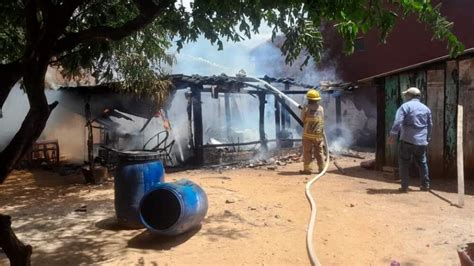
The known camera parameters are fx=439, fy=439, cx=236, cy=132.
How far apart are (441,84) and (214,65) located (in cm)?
1681

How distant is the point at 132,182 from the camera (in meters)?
6.19

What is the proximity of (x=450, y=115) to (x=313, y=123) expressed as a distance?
120 inches

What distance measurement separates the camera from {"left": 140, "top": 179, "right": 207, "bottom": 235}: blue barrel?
544 cm

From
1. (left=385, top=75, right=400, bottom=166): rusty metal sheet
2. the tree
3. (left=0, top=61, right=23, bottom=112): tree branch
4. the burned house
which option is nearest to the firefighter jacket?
(left=385, top=75, right=400, bottom=166): rusty metal sheet

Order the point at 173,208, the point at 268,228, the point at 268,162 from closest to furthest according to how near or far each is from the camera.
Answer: the point at 173,208, the point at 268,228, the point at 268,162

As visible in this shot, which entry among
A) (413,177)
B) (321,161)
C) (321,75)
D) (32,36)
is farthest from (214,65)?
(32,36)

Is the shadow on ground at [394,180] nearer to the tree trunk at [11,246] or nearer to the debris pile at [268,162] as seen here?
the debris pile at [268,162]

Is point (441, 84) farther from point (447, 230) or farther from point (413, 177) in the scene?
point (447, 230)

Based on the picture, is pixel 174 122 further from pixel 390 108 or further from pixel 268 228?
pixel 268 228

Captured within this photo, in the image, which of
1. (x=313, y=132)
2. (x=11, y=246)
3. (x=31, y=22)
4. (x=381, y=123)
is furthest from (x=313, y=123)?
(x=11, y=246)

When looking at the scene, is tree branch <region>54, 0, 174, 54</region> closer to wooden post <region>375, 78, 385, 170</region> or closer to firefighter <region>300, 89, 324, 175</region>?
firefighter <region>300, 89, 324, 175</region>

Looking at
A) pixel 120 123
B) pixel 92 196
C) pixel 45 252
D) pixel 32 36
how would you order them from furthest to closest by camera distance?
pixel 120 123 → pixel 92 196 → pixel 45 252 → pixel 32 36

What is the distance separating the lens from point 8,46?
6.14m

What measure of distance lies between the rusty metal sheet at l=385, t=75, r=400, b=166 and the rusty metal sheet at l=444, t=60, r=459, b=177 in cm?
122
